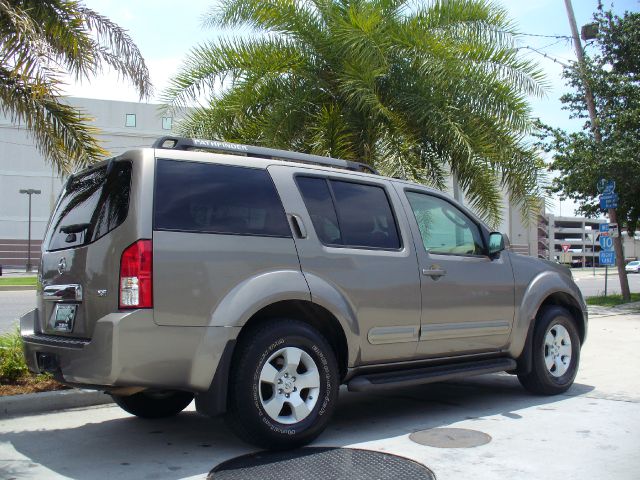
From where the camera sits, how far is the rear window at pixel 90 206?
455cm

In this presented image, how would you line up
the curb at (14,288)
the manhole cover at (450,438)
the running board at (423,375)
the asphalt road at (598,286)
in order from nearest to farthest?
the manhole cover at (450,438) → the running board at (423,375) → the curb at (14,288) → the asphalt road at (598,286)

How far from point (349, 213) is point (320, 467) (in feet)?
6.35

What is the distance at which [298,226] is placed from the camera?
16.5ft

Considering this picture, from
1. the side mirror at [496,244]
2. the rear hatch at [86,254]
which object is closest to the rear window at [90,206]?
the rear hatch at [86,254]

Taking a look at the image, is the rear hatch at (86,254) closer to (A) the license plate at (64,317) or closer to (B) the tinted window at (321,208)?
(A) the license plate at (64,317)

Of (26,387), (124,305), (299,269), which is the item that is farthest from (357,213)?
(26,387)

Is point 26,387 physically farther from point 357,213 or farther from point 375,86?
point 375,86

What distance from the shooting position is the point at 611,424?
554cm

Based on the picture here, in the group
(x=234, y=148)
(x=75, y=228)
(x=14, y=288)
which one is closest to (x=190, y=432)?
(x=75, y=228)

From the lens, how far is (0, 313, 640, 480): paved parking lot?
4.43 meters

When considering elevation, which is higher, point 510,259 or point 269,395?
point 510,259

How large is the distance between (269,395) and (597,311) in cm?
1443

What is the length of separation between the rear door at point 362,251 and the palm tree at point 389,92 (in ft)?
15.1

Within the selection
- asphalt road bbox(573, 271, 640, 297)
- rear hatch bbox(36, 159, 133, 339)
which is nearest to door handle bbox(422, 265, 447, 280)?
rear hatch bbox(36, 159, 133, 339)
